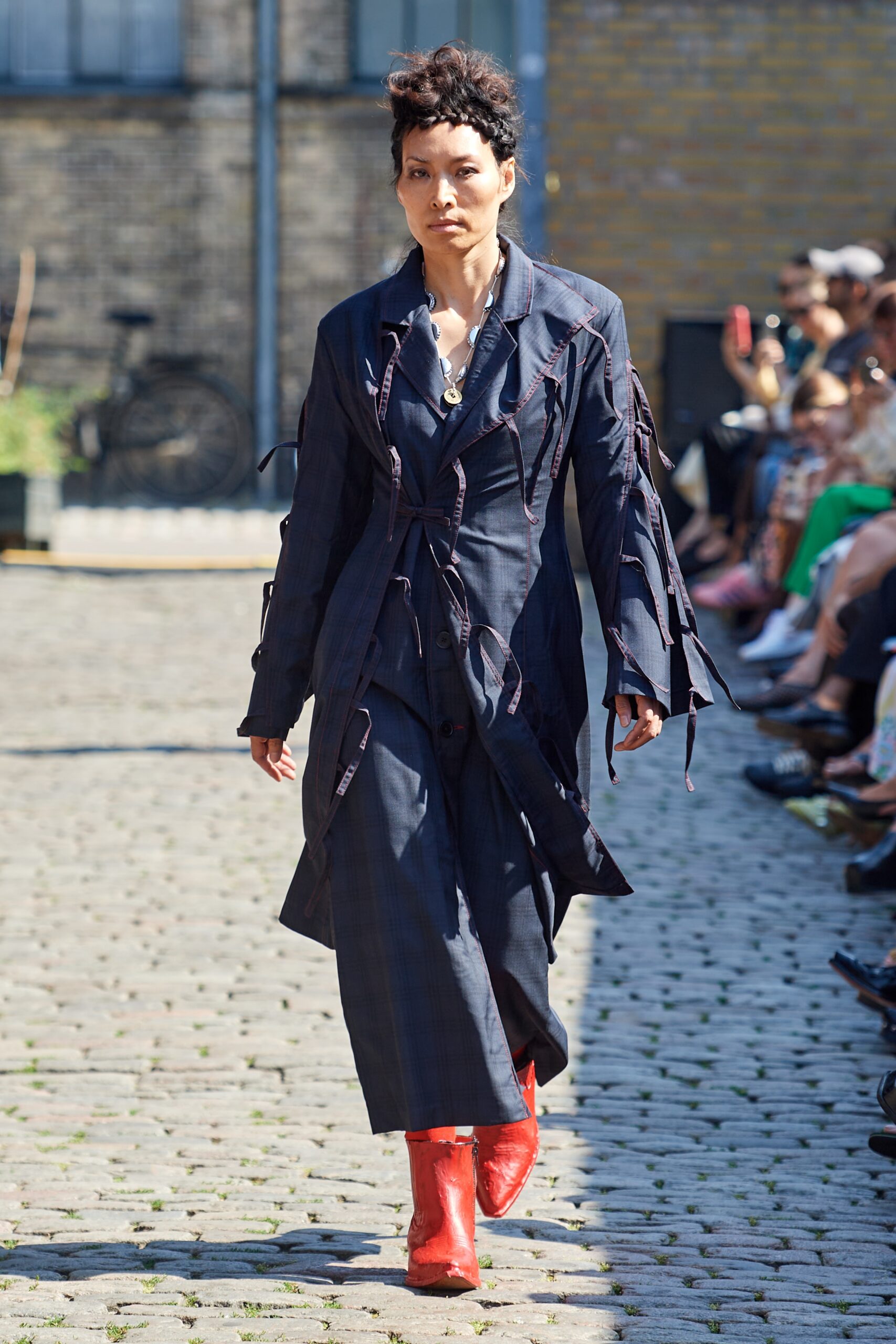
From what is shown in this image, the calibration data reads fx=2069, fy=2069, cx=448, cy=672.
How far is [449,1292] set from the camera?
3354 mm

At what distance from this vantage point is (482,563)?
11.1 ft

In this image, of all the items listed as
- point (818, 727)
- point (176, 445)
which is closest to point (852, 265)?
point (818, 727)

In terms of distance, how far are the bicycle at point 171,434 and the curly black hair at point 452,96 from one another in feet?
52.2

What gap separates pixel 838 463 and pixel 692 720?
20.5 feet

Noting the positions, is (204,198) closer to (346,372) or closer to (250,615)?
(250,615)

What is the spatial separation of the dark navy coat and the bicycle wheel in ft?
51.9

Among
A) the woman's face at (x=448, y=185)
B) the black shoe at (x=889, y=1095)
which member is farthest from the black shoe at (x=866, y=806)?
the woman's face at (x=448, y=185)

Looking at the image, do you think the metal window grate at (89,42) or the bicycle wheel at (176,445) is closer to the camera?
the bicycle wheel at (176,445)

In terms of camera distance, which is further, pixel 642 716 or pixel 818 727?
pixel 818 727

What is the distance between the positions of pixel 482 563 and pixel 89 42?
18.6 meters

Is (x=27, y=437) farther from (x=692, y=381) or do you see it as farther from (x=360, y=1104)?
(x=360, y=1104)

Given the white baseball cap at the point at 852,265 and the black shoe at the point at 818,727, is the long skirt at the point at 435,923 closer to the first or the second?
the black shoe at the point at 818,727

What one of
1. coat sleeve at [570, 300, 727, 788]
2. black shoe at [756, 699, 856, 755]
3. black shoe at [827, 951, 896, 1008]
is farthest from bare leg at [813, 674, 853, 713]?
coat sleeve at [570, 300, 727, 788]

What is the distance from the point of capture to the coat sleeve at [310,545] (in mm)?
3459
